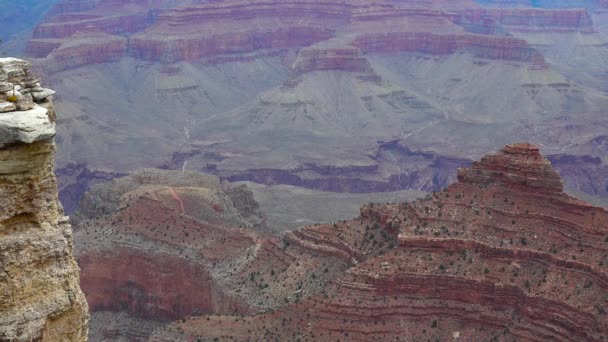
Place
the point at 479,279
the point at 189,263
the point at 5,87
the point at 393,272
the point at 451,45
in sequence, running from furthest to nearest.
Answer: the point at 451,45 → the point at 189,263 → the point at 393,272 → the point at 479,279 → the point at 5,87

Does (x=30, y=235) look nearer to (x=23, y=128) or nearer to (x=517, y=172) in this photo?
(x=23, y=128)

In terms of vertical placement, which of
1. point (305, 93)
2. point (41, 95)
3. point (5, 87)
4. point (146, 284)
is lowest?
point (305, 93)

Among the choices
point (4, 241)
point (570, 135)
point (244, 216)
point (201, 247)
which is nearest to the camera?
point (4, 241)

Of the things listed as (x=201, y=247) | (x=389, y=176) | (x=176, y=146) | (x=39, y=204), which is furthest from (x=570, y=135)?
(x=39, y=204)

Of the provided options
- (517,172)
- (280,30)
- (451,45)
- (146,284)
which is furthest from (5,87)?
(280,30)

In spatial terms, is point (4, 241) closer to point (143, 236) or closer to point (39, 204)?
point (39, 204)

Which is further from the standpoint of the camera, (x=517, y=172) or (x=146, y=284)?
(x=146, y=284)

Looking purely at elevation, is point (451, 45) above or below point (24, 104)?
below
